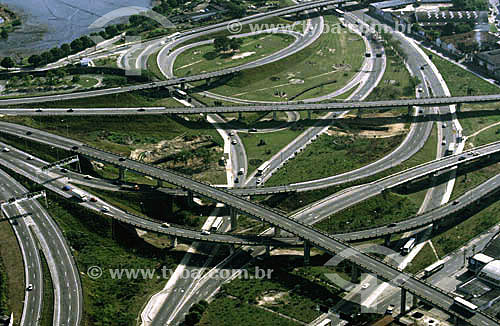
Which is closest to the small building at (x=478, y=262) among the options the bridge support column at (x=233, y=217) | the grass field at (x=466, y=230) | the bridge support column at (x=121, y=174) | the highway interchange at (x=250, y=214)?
the grass field at (x=466, y=230)

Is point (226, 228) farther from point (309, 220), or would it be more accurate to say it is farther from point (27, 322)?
point (27, 322)

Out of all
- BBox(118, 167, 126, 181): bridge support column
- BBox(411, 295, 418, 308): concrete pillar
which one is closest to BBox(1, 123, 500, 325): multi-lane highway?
BBox(118, 167, 126, 181): bridge support column

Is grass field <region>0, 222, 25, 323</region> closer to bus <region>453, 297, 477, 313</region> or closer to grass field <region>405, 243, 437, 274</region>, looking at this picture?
grass field <region>405, 243, 437, 274</region>

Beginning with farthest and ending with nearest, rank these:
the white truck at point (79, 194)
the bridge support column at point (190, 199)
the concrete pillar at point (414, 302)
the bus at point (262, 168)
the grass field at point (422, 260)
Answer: the bus at point (262, 168), the bridge support column at point (190, 199), the white truck at point (79, 194), the grass field at point (422, 260), the concrete pillar at point (414, 302)

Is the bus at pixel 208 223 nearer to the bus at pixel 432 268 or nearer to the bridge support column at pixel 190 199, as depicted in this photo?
the bridge support column at pixel 190 199

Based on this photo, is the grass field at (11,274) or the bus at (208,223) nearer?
the grass field at (11,274)

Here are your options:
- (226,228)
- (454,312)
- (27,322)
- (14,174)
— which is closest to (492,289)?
(454,312)

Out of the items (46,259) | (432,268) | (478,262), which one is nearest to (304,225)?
(432,268)
